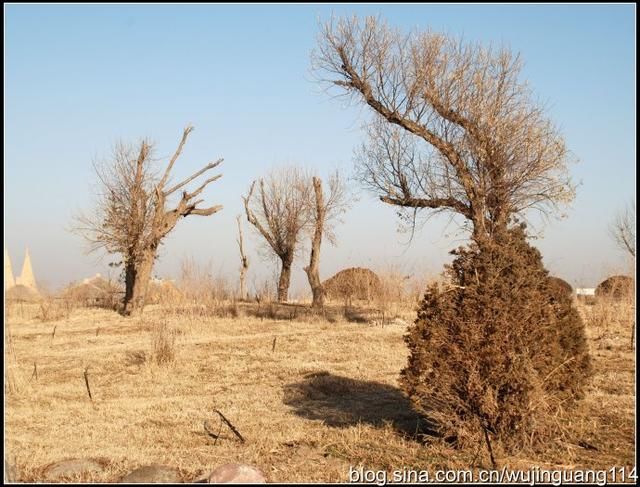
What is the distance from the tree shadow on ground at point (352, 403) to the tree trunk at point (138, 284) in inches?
468

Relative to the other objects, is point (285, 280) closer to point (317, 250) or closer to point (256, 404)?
point (317, 250)

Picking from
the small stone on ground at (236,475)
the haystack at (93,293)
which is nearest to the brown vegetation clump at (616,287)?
the small stone on ground at (236,475)

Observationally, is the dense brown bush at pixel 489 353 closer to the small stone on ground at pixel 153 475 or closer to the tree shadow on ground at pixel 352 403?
the tree shadow on ground at pixel 352 403

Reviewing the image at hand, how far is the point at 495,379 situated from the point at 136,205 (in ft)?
57.3

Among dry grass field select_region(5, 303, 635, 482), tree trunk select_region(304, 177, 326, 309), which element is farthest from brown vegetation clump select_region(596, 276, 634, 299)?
tree trunk select_region(304, 177, 326, 309)

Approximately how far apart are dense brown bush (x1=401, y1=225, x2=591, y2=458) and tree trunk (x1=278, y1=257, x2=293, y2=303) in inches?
863

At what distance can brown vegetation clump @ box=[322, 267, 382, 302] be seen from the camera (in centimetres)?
2291

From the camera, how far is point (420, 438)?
7031 millimetres

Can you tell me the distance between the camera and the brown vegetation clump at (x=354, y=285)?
22913 millimetres

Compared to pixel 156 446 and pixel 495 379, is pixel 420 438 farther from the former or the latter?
pixel 156 446

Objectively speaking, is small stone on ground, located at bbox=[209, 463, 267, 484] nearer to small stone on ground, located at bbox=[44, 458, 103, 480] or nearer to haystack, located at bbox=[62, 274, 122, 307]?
small stone on ground, located at bbox=[44, 458, 103, 480]

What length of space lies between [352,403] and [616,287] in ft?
39.1

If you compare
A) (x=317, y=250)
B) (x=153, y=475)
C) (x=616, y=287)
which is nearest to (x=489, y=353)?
(x=153, y=475)

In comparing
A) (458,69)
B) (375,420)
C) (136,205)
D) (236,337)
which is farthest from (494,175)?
A: (136,205)
